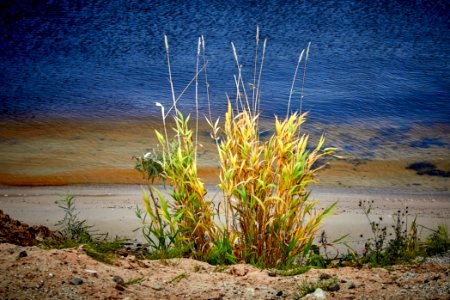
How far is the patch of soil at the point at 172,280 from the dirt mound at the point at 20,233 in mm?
436

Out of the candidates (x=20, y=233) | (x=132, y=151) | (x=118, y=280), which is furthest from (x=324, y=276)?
(x=132, y=151)

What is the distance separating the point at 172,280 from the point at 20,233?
115 cm

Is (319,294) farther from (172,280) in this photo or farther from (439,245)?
(439,245)

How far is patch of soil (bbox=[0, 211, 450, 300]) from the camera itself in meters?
2.73

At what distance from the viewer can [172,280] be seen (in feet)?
9.78

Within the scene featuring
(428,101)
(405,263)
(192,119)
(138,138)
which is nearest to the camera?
(405,263)

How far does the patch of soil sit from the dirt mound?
44cm

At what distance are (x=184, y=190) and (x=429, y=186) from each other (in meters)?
3.63

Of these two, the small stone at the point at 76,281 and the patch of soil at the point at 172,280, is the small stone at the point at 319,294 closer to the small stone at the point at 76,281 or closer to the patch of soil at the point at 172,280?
the patch of soil at the point at 172,280

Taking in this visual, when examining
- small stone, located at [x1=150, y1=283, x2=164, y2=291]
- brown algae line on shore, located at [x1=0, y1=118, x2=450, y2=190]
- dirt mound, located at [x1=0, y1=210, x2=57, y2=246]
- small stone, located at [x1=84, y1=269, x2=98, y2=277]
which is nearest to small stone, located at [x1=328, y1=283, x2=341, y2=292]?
small stone, located at [x1=150, y1=283, x2=164, y2=291]

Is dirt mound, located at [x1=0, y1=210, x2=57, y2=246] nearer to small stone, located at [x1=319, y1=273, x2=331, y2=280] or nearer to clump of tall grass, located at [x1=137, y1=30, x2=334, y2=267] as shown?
clump of tall grass, located at [x1=137, y1=30, x2=334, y2=267]

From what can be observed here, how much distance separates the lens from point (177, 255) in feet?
11.4

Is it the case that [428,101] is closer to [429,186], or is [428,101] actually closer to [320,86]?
[320,86]

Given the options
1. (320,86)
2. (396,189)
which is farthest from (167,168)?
(320,86)
